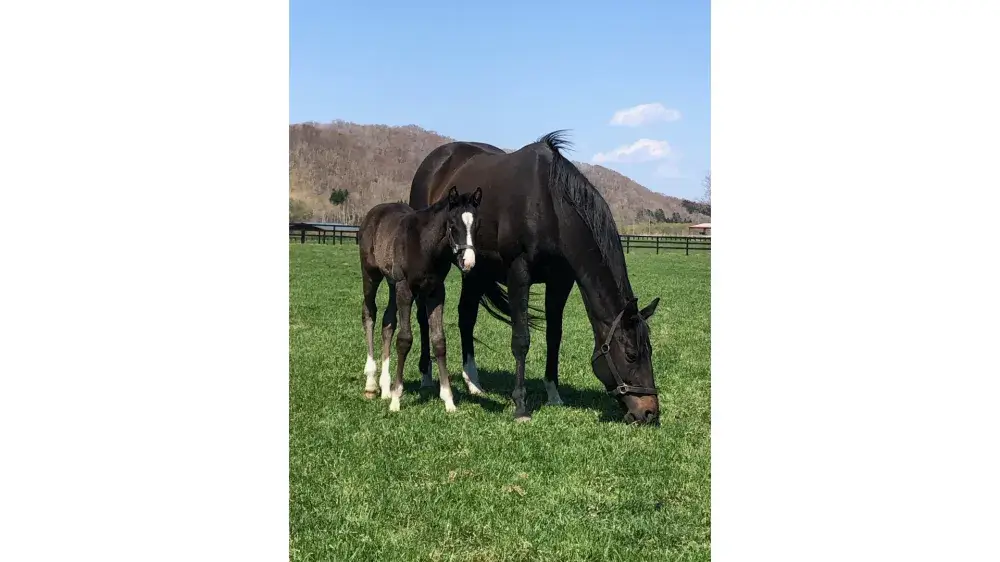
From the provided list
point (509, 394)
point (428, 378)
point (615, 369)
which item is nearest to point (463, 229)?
point (615, 369)

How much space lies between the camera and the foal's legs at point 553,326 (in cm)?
801

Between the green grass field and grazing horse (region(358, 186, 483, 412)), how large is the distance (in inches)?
16.3

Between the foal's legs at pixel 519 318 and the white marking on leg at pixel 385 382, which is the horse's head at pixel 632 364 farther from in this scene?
the white marking on leg at pixel 385 382

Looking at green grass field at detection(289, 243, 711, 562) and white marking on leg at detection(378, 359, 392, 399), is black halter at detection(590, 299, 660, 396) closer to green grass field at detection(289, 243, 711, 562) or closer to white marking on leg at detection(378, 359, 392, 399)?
green grass field at detection(289, 243, 711, 562)

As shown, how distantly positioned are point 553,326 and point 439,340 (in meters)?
1.29

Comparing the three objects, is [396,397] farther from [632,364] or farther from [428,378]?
[632,364]
